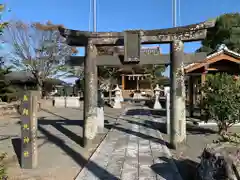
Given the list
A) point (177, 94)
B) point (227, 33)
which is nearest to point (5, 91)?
point (177, 94)

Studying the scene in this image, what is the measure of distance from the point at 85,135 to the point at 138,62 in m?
2.59

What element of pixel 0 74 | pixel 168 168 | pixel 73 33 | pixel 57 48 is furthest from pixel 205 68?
pixel 57 48

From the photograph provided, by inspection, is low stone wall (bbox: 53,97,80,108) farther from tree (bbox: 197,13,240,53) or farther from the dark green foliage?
tree (bbox: 197,13,240,53)

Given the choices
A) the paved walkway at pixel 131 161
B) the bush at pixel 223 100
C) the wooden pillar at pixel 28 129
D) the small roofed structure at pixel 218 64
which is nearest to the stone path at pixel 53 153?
the wooden pillar at pixel 28 129

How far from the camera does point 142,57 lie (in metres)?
7.98

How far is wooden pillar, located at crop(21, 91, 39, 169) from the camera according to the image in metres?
5.95

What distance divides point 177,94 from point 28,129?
3.95 meters

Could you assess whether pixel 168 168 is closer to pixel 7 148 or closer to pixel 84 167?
pixel 84 167

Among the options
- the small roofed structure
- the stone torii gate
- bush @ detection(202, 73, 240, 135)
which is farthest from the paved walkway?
the small roofed structure

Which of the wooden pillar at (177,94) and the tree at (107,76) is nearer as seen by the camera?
the wooden pillar at (177,94)

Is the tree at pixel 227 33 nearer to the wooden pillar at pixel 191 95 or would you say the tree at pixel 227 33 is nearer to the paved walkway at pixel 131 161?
the wooden pillar at pixel 191 95

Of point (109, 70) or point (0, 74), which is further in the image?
point (109, 70)

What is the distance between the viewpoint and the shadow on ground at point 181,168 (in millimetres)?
5373

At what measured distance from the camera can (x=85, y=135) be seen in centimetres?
811
